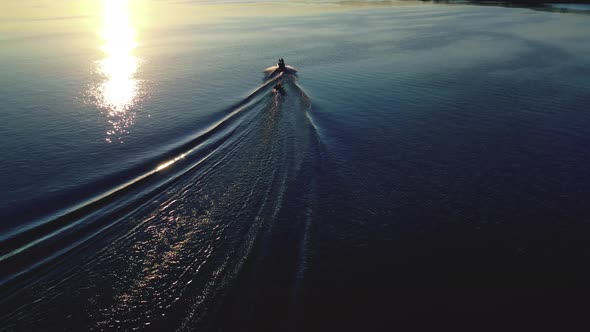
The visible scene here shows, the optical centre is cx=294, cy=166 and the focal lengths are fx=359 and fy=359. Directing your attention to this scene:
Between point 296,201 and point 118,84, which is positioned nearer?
point 296,201

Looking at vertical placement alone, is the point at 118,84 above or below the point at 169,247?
above

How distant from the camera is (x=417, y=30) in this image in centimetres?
9538

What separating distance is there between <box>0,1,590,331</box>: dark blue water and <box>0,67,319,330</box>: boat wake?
0.10 meters

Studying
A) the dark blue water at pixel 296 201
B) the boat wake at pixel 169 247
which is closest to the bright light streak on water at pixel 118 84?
the dark blue water at pixel 296 201

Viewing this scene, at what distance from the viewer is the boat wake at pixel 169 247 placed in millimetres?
16797

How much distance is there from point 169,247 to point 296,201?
28.0ft

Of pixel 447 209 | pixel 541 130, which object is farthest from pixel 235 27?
pixel 447 209

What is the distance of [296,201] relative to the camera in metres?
24.4

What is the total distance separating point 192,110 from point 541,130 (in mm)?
37233

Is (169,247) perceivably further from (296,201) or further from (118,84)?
(118,84)

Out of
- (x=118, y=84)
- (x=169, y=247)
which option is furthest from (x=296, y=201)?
(x=118, y=84)

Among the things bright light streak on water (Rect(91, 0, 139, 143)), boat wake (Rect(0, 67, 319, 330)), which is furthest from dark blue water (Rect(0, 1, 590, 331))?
bright light streak on water (Rect(91, 0, 139, 143))

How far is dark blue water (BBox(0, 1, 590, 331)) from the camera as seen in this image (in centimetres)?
1723

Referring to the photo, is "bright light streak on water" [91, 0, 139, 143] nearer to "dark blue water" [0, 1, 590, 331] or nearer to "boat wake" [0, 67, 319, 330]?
"dark blue water" [0, 1, 590, 331]
